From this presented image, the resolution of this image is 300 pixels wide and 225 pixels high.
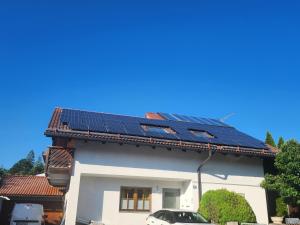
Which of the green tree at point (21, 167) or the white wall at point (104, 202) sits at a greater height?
the green tree at point (21, 167)

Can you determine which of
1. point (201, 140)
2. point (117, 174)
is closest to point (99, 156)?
point (117, 174)

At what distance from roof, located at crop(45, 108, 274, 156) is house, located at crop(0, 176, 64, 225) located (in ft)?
30.6

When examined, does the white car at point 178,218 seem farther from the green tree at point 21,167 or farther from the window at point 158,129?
the green tree at point 21,167

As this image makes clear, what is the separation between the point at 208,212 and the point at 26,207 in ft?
34.8

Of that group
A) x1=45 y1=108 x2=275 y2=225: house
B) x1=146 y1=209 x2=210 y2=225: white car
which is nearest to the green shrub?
x1=45 y1=108 x2=275 y2=225: house

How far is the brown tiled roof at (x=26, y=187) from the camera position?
25391mm

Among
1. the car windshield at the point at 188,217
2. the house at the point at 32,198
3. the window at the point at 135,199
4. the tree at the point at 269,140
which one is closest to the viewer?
the car windshield at the point at 188,217

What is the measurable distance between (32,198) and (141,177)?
14.5m

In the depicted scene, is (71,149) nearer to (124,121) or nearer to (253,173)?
(124,121)

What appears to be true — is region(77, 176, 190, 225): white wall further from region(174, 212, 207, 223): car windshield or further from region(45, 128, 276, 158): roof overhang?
region(174, 212, 207, 223): car windshield

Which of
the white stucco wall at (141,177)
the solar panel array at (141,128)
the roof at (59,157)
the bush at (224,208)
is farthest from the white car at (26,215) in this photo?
the bush at (224,208)

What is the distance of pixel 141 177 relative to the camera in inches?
598

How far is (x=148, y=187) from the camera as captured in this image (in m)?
16.1

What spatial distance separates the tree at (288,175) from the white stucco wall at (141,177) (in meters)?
1.34
